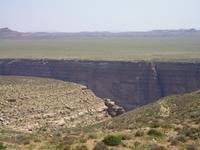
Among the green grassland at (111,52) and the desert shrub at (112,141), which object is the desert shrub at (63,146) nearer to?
the desert shrub at (112,141)

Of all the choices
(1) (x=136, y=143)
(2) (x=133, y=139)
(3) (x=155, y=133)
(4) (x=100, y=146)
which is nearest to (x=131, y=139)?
(2) (x=133, y=139)

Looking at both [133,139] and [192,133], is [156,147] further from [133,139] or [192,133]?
[192,133]

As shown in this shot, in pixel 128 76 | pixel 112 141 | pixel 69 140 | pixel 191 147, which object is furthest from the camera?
pixel 128 76

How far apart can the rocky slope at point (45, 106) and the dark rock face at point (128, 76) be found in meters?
34.2

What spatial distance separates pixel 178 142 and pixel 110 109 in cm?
2655

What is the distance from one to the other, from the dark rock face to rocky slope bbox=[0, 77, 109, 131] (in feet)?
112

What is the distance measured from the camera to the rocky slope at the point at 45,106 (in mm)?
35625

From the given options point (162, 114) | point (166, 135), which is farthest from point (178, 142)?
point (162, 114)

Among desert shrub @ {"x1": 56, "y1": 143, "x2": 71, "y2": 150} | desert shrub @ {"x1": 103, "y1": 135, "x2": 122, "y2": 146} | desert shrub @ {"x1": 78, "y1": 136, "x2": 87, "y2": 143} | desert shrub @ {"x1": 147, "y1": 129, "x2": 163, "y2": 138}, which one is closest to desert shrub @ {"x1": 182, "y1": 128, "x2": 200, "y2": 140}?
desert shrub @ {"x1": 147, "y1": 129, "x2": 163, "y2": 138}

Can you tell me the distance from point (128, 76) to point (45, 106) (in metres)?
45.0

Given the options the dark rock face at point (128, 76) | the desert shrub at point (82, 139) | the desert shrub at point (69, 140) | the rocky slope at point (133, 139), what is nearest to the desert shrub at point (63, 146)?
the rocky slope at point (133, 139)

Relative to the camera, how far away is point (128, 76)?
269 feet

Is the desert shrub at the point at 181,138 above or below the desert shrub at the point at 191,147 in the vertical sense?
below

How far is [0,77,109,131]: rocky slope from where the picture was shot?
35.6m
